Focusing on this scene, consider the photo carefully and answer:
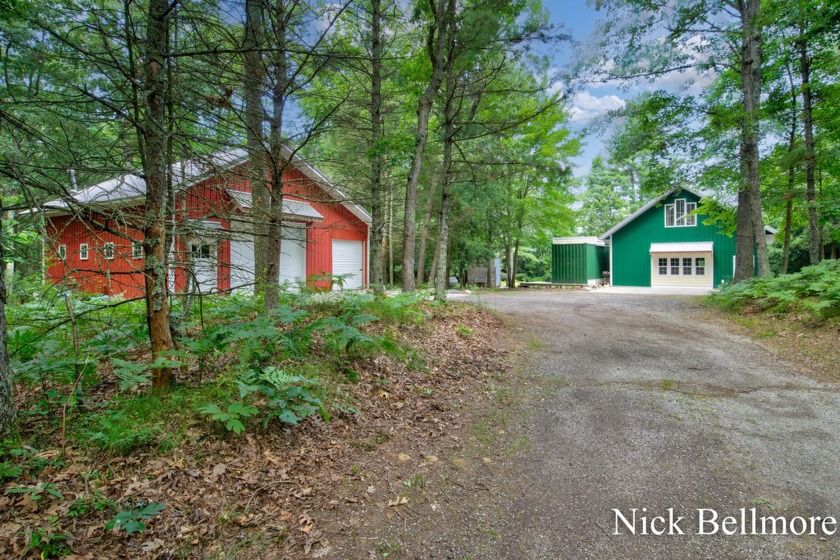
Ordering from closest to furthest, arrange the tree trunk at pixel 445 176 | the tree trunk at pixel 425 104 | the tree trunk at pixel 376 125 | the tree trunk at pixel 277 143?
the tree trunk at pixel 277 143
the tree trunk at pixel 376 125
the tree trunk at pixel 425 104
the tree trunk at pixel 445 176

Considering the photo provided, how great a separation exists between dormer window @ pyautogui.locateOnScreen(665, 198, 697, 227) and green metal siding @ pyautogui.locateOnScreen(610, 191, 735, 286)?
0.16 meters

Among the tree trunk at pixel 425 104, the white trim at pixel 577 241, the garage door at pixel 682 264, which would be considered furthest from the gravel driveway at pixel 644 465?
the white trim at pixel 577 241

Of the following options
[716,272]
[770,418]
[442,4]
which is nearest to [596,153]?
[716,272]

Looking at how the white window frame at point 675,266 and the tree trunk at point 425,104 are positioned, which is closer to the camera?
the tree trunk at point 425,104

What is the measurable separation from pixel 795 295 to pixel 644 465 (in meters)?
7.68

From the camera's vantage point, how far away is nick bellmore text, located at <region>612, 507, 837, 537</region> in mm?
2326

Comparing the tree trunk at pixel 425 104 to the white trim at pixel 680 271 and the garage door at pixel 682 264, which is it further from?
the white trim at pixel 680 271

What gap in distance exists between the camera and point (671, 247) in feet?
66.4

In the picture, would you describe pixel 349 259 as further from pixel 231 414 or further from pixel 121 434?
pixel 121 434

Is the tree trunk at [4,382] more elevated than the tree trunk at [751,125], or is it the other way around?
the tree trunk at [751,125]

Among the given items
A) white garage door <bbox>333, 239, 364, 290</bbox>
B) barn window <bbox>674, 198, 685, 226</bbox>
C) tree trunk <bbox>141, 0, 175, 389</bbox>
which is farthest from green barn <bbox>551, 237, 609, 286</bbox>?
tree trunk <bbox>141, 0, 175, 389</bbox>

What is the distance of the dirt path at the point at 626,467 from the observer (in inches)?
90.0

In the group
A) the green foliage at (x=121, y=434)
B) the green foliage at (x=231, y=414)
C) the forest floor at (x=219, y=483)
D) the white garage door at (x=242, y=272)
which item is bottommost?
the forest floor at (x=219, y=483)

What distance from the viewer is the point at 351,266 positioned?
16469 mm
